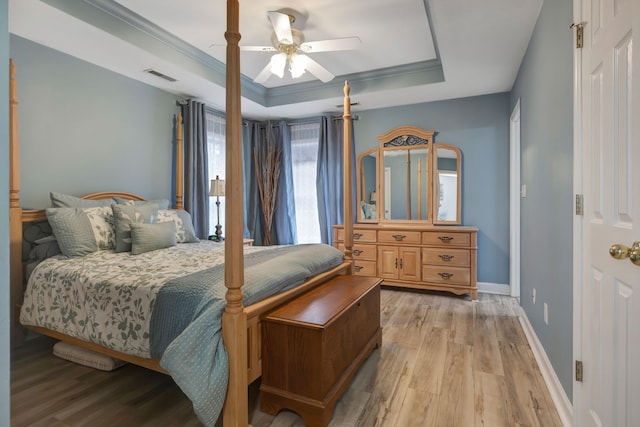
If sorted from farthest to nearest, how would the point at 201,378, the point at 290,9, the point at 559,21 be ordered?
the point at 290,9
the point at 559,21
the point at 201,378

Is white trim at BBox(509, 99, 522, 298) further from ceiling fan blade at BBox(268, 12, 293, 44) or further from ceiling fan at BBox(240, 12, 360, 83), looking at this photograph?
ceiling fan blade at BBox(268, 12, 293, 44)

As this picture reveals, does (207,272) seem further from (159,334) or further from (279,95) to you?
(279,95)

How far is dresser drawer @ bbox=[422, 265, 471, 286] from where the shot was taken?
12.2ft

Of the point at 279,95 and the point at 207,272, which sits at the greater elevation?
the point at 279,95

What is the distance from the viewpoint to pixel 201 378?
142 centimetres

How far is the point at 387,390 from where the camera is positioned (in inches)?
76.7

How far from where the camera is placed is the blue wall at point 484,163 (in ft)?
12.9

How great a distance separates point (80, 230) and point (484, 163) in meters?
4.19

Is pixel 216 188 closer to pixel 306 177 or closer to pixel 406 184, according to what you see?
pixel 306 177

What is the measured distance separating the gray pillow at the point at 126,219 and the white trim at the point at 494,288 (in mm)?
3754

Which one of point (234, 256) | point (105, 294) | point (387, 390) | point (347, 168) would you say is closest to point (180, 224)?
point (105, 294)

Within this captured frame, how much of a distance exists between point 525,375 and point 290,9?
3073 mm

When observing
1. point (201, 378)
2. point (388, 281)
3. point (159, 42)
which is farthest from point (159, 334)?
point (388, 281)

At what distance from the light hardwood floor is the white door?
489mm
